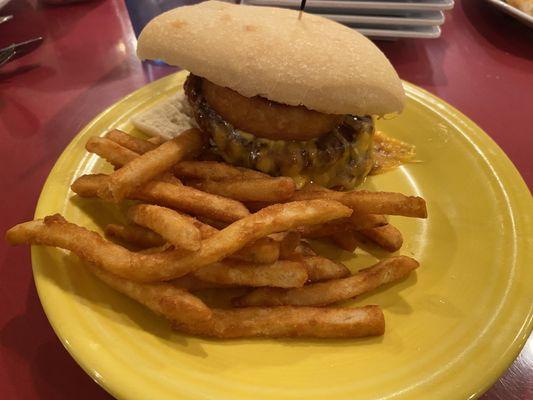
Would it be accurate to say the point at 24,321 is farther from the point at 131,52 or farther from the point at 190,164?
the point at 131,52

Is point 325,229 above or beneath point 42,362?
above

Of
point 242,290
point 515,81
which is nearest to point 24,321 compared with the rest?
point 242,290

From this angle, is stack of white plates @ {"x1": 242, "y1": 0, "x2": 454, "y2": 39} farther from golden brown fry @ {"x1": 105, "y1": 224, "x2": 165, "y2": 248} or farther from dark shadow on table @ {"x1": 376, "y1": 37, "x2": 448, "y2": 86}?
golden brown fry @ {"x1": 105, "y1": 224, "x2": 165, "y2": 248}

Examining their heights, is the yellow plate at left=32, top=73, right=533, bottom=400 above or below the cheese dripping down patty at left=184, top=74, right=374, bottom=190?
below

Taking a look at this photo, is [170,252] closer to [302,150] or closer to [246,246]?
[246,246]

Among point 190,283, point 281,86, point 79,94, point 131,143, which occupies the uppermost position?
point 281,86

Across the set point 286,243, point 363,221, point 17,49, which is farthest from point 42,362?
point 17,49

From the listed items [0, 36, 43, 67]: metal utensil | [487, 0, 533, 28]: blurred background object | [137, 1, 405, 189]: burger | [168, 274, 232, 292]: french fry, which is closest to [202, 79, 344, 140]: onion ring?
[137, 1, 405, 189]: burger
